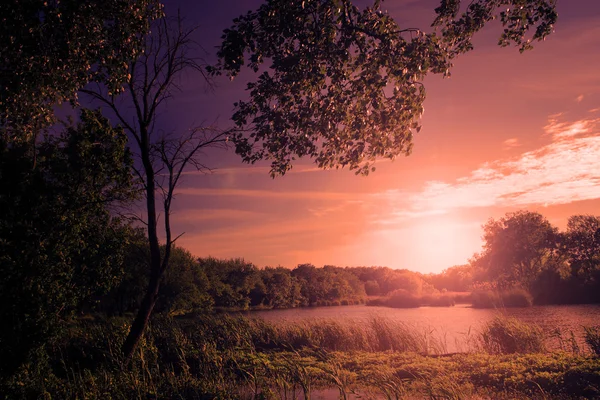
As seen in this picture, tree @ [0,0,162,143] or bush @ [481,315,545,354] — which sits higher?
tree @ [0,0,162,143]

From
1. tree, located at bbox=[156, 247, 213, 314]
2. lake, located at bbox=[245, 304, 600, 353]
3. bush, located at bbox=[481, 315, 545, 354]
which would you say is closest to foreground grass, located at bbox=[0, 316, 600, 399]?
bush, located at bbox=[481, 315, 545, 354]

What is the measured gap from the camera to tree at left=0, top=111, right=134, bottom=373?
695cm

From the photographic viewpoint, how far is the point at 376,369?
10.0 metres

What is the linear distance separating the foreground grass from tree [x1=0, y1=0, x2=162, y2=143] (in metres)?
5.30

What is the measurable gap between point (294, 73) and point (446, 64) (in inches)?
114

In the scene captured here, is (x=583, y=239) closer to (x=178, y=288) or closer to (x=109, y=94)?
(x=178, y=288)

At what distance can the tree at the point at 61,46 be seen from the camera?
6.08 metres

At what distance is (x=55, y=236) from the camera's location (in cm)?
748

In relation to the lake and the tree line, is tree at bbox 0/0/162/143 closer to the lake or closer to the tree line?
the tree line

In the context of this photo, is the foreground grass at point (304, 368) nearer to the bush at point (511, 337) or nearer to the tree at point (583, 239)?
the bush at point (511, 337)

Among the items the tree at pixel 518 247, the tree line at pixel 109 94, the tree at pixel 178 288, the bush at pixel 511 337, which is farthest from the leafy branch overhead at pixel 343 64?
the tree at pixel 518 247

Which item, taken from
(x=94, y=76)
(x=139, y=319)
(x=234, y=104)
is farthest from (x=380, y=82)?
(x=139, y=319)

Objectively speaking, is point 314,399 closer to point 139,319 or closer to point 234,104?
point 139,319

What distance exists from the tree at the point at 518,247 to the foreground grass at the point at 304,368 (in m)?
50.2
